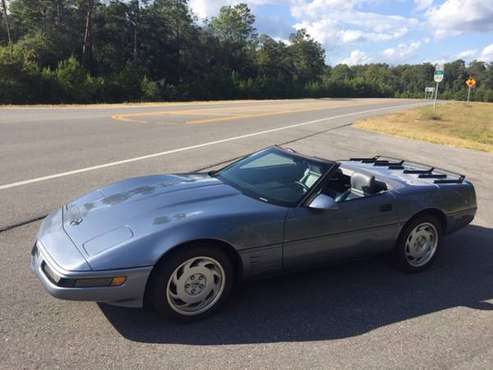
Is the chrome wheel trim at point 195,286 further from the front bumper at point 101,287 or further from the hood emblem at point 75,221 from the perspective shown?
the hood emblem at point 75,221

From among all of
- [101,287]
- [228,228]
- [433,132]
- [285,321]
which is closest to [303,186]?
[228,228]

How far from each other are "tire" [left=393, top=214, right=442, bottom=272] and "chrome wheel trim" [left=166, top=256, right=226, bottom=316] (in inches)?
78.4

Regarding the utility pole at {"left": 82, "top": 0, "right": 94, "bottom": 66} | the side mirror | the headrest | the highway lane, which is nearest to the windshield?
the side mirror

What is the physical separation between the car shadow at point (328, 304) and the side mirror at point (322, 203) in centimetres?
81

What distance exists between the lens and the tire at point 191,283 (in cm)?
320

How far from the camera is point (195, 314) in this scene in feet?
11.2

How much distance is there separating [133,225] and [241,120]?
54.5 feet

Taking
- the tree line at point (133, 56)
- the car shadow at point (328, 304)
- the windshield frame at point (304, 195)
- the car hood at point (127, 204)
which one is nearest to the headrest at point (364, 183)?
the windshield frame at point (304, 195)

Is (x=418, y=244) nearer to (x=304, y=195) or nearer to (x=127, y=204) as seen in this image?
(x=304, y=195)

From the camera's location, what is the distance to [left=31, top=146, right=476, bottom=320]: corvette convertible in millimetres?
3107

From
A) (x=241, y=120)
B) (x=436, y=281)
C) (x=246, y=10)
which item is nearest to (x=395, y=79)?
(x=246, y=10)

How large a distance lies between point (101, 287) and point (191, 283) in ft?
2.16

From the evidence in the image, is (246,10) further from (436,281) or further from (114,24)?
(436,281)

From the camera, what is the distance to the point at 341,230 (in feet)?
13.1
